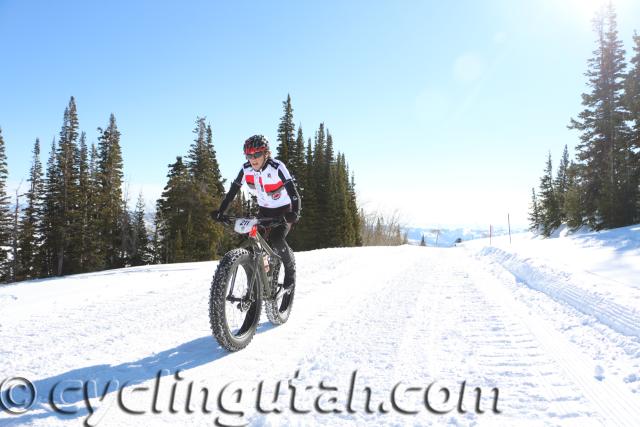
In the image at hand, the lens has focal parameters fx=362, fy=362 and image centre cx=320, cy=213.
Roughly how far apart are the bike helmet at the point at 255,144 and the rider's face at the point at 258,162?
112mm

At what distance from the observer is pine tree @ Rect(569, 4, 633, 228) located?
25.0m

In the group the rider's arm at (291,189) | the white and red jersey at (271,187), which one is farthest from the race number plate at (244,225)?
the rider's arm at (291,189)

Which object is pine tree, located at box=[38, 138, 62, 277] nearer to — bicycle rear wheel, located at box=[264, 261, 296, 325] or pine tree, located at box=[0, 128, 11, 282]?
pine tree, located at box=[0, 128, 11, 282]

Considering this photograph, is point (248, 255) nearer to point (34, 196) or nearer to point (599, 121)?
point (599, 121)

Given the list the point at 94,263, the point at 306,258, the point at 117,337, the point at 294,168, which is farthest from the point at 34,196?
the point at 117,337

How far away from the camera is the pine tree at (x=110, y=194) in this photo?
4384 centimetres

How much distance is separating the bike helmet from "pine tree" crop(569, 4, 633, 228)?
2716cm

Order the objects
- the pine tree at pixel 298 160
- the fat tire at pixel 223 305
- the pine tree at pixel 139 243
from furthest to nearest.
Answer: the pine tree at pixel 298 160 < the pine tree at pixel 139 243 < the fat tire at pixel 223 305

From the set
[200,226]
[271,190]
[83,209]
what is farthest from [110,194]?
[271,190]

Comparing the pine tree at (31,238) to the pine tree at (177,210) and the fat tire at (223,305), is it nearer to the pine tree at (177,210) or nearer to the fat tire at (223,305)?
the pine tree at (177,210)

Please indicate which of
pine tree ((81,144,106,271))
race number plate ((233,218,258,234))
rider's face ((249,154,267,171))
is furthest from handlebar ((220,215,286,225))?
pine tree ((81,144,106,271))

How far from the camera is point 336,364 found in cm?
344

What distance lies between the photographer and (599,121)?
87.5ft

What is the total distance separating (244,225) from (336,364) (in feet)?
6.29
